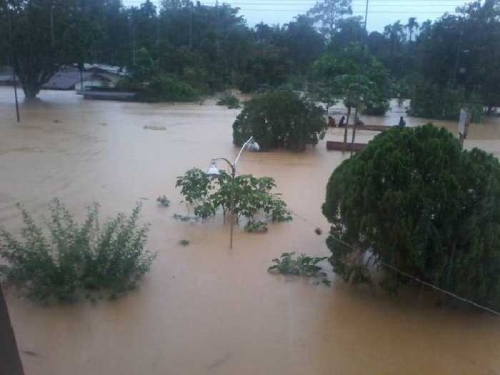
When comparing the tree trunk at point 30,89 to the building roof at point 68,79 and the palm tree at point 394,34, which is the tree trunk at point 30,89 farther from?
the palm tree at point 394,34

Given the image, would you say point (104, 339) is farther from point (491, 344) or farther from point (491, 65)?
point (491, 65)

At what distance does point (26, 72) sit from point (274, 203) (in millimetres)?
20241

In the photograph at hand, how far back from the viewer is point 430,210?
4.34m

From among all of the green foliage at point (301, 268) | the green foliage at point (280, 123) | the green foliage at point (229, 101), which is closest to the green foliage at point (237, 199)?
the green foliage at point (301, 268)

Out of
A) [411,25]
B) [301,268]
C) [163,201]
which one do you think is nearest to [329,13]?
[411,25]

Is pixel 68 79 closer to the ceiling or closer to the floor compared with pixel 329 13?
closer to the floor

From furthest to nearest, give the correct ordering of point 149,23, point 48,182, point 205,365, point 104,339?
1. point 149,23
2. point 48,182
3. point 104,339
4. point 205,365

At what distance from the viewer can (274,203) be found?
7.27 meters

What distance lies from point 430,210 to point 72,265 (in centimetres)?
293

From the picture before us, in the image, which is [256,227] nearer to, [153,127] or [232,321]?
[232,321]

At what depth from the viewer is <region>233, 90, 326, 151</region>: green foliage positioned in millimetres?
13766

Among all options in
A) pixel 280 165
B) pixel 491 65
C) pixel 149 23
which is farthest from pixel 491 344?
pixel 149 23

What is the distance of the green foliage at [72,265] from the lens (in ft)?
14.2

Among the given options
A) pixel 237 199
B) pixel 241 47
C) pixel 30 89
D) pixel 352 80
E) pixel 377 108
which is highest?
pixel 241 47
